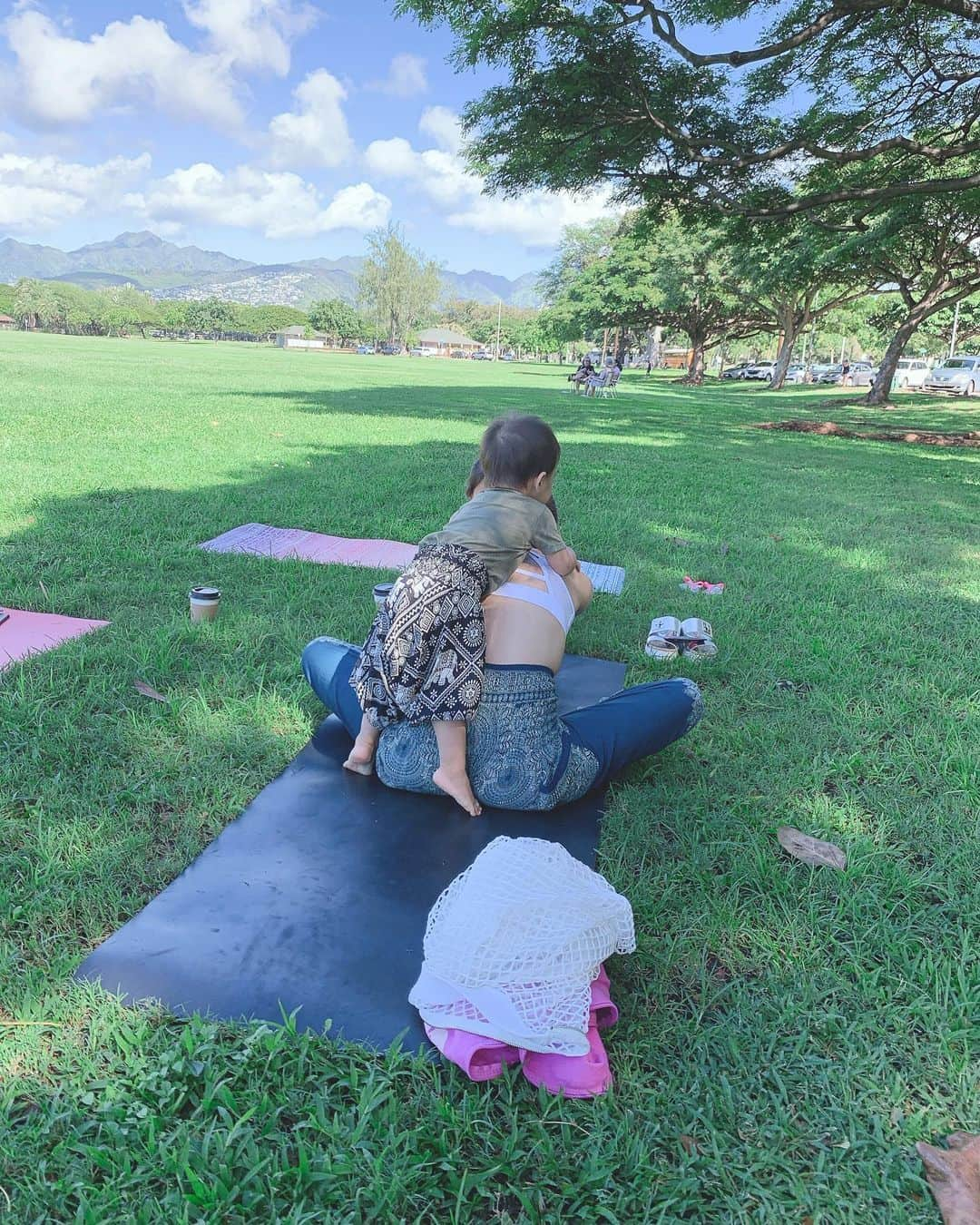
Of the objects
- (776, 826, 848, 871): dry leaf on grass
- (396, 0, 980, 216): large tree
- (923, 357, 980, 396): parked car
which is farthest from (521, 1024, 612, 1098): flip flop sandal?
(923, 357, 980, 396): parked car

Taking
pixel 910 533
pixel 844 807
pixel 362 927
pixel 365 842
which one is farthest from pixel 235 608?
pixel 910 533

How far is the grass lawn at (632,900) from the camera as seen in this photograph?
1.25 m

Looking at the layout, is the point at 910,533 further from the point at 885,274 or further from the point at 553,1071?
the point at 885,274

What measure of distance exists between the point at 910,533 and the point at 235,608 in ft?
16.4

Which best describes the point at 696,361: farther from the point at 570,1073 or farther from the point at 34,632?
the point at 570,1073

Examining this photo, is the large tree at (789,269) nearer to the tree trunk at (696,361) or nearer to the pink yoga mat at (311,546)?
the tree trunk at (696,361)

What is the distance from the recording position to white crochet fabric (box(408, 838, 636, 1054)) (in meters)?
1.40

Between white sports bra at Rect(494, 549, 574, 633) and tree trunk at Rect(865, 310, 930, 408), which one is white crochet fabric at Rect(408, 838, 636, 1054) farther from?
tree trunk at Rect(865, 310, 930, 408)

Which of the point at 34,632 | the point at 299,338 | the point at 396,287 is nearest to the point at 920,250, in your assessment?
the point at 34,632

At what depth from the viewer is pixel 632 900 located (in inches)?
74.4

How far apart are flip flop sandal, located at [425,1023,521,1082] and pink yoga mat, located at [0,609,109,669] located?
2.30 metres

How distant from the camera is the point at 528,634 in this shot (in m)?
2.02

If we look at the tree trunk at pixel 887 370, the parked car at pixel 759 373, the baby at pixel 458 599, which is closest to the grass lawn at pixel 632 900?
the baby at pixel 458 599

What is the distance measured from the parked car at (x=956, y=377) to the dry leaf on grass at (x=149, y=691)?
34.1 metres
